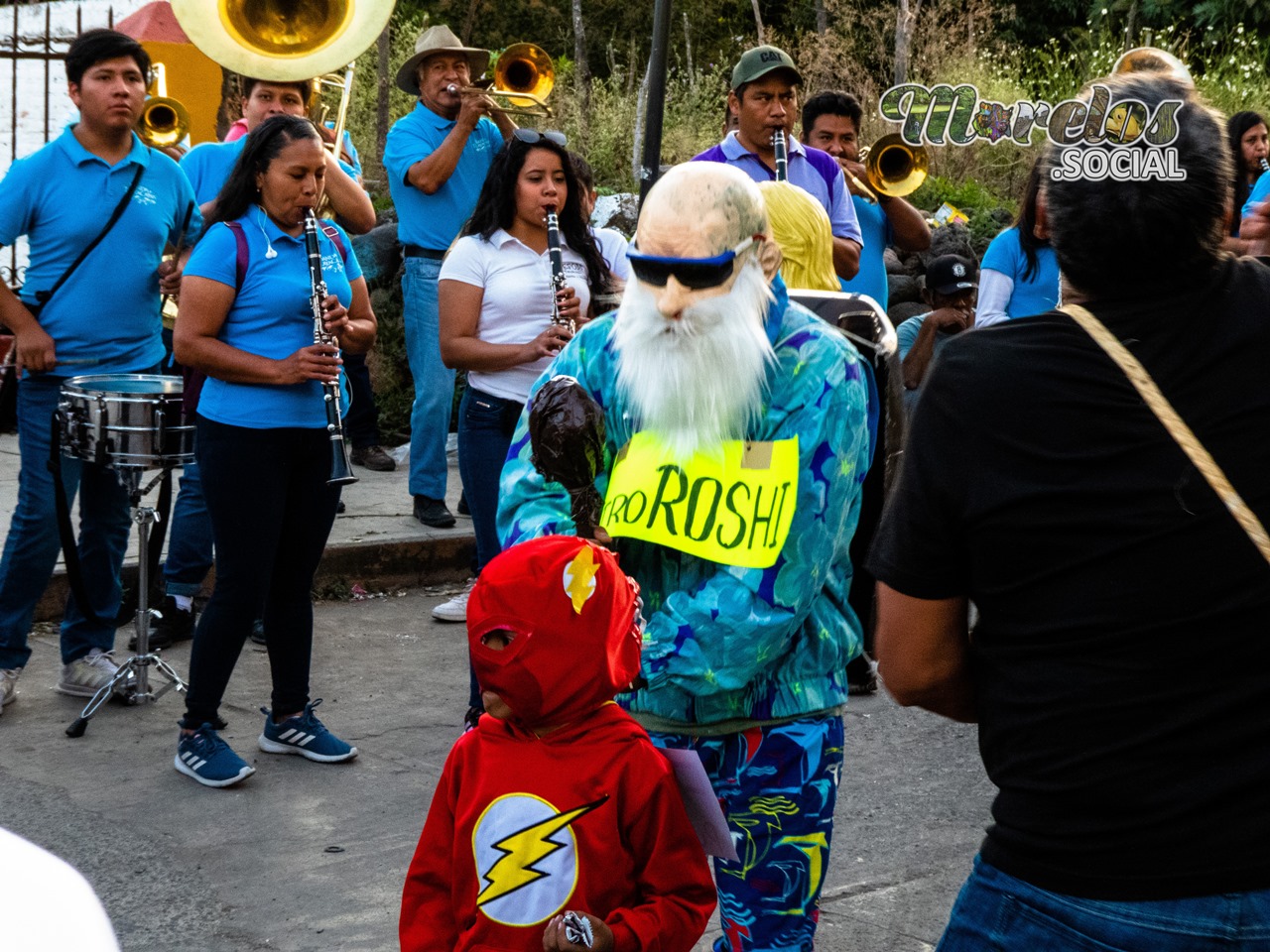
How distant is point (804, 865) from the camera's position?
104 inches

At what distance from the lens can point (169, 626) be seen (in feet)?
20.3

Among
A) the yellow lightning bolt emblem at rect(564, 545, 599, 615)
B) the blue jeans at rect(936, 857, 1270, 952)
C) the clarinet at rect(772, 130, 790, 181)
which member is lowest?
the blue jeans at rect(936, 857, 1270, 952)

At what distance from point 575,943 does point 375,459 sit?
7.10 meters

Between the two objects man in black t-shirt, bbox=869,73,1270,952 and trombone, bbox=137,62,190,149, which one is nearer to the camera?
man in black t-shirt, bbox=869,73,1270,952

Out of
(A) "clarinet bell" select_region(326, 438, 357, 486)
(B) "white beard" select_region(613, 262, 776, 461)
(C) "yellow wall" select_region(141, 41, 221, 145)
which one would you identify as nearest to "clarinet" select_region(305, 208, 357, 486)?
(A) "clarinet bell" select_region(326, 438, 357, 486)

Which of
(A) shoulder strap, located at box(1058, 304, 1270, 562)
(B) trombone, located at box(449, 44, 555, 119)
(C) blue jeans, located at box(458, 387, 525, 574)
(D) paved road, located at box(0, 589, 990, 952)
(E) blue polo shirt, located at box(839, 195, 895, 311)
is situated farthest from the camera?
(B) trombone, located at box(449, 44, 555, 119)

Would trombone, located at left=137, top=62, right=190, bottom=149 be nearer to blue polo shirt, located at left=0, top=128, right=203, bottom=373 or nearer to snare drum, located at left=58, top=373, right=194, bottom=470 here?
Result: blue polo shirt, located at left=0, top=128, right=203, bottom=373

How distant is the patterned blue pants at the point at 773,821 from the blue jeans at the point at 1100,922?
2.27 ft

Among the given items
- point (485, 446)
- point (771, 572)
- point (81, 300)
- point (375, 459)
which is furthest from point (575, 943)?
point (375, 459)

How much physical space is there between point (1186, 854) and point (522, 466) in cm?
136

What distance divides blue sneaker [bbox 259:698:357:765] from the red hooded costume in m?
2.64

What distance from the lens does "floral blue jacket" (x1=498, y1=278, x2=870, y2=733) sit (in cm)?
251

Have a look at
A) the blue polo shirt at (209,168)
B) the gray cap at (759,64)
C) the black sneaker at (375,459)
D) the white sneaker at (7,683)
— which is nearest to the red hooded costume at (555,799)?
the white sneaker at (7,683)

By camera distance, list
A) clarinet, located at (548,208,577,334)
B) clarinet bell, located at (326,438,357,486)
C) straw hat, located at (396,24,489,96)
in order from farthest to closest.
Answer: straw hat, located at (396,24,489,96) → clarinet, located at (548,208,577,334) → clarinet bell, located at (326,438,357,486)
